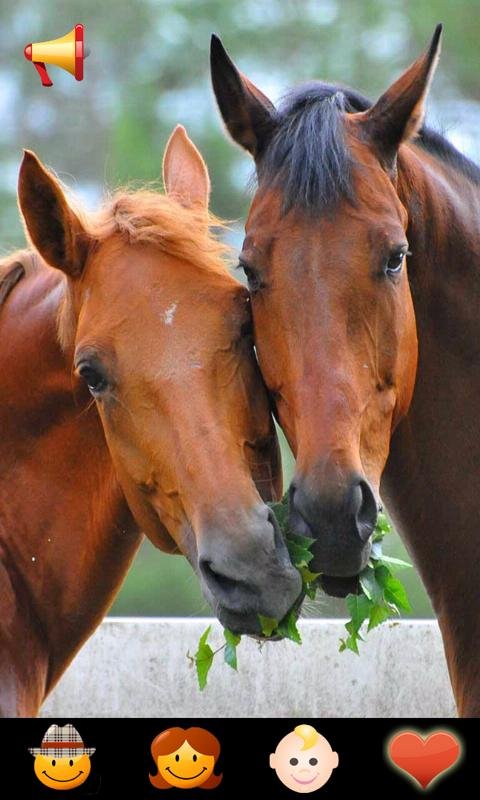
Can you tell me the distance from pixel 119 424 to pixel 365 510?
0.80 metres

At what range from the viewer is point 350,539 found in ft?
10.8

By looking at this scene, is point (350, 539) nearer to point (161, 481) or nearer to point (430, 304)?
point (161, 481)

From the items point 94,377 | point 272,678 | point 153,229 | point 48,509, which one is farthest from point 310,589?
point 272,678

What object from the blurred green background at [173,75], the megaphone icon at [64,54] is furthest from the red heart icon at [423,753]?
the blurred green background at [173,75]

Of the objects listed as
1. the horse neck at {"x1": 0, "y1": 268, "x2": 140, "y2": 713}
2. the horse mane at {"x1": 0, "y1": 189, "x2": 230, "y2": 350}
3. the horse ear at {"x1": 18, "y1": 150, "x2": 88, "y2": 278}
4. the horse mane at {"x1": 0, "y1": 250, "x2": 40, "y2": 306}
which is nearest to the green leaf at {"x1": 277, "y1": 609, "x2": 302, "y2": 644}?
the horse neck at {"x1": 0, "y1": 268, "x2": 140, "y2": 713}

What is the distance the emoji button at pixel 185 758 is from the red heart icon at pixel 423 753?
1.51 feet

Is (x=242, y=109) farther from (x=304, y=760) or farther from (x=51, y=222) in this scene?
(x=304, y=760)

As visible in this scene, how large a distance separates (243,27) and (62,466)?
35.8 feet

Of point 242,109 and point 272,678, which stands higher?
point 242,109

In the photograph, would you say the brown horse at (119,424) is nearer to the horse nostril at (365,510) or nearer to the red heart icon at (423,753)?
the horse nostril at (365,510)

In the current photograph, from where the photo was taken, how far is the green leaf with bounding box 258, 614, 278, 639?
3.30 meters

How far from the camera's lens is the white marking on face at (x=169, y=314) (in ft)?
11.9

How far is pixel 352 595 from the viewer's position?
3502 millimetres

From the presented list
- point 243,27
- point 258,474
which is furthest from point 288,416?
point 243,27
